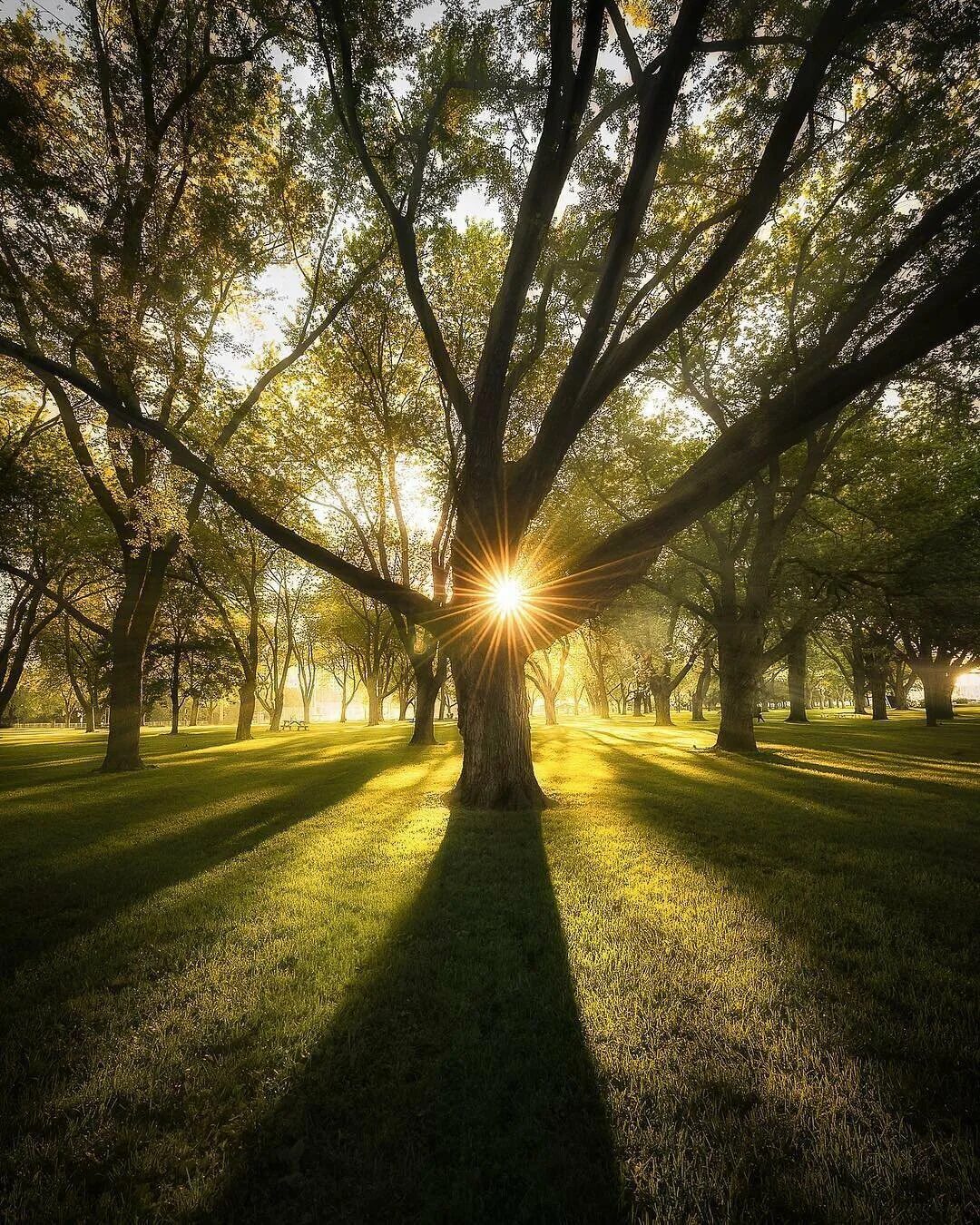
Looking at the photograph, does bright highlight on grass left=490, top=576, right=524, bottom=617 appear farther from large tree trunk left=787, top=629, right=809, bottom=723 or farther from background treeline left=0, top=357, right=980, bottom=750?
large tree trunk left=787, top=629, right=809, bottom=723

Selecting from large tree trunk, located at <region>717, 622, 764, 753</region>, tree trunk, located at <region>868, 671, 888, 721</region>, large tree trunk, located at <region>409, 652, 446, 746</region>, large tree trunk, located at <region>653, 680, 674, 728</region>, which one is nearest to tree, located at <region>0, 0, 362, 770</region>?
large tree trunk, located at <region>409, 652, 446, 746</region>

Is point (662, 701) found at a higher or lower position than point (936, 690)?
lower

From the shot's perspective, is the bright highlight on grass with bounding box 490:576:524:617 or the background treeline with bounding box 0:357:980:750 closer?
the bright highlight on grass with bounding box 490:576:524:617

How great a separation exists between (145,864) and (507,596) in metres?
6.95

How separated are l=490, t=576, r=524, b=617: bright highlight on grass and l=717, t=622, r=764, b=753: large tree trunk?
11.4m

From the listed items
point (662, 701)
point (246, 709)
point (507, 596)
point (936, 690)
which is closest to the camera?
point (507, 596)

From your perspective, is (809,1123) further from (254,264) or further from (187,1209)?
(254,264)

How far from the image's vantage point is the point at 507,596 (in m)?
9.00

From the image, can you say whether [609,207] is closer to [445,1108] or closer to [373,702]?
[445,1108]

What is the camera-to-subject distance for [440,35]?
8.17 meters

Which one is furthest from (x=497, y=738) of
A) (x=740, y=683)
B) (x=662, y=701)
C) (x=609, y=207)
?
(x=662, y=701)

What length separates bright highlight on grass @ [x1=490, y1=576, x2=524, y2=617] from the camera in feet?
29.0

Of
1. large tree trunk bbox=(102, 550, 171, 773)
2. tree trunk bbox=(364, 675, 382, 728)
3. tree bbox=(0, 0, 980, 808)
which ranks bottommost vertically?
tree trunk bbox=(364, 675, 382, 728)

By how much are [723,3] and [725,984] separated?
495 inches
